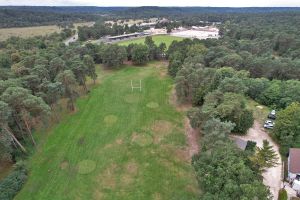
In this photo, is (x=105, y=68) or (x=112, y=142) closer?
(x=112, y=142)

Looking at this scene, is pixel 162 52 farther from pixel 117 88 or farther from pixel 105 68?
pixel 117 88

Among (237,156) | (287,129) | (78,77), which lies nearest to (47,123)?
(78,77)

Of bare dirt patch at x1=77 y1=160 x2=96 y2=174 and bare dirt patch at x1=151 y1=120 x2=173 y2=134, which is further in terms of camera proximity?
bare dirt patch at x1=151 y1=120 x2=173 y2=134

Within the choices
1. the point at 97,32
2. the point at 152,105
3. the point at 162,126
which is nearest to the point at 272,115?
the point at 162,126

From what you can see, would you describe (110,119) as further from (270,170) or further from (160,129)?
(270,170)

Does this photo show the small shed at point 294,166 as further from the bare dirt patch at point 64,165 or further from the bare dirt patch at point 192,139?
the bare dirt patch at point 64,165

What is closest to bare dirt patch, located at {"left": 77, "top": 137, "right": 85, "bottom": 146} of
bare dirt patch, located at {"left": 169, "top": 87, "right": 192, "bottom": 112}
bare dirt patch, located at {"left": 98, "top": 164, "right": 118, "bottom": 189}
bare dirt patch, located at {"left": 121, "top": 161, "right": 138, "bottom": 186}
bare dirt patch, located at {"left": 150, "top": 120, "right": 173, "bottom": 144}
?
bare dirt patch, located at {"left": 98, "top": 164, "right": 118, "bottom": 189}

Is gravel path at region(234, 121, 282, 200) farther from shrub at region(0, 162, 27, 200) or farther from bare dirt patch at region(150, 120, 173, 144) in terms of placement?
shrub at region(0, 162, 27, 200)
